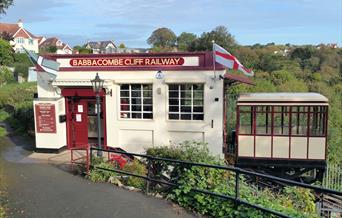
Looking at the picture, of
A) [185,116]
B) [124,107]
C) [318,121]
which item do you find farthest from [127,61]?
→ [318,121]

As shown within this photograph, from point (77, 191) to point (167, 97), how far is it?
5869 millimetres

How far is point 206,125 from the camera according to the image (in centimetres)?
1323

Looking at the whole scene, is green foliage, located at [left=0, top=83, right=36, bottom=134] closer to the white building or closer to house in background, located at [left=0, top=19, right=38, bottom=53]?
the white building

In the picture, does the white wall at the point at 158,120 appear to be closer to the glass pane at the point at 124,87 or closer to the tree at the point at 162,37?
→ the glass pane at the point at 124,87

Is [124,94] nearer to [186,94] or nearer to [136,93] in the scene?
[136,93]

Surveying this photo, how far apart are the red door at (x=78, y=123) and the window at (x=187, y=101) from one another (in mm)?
3446

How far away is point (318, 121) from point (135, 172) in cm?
761

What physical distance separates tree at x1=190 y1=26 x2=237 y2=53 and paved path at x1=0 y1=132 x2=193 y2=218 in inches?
1548

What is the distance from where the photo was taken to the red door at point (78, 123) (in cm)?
1433

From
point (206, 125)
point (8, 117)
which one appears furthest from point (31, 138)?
point (206, 125)

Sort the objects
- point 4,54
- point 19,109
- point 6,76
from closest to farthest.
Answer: point 19,109
point 6,76
point 4,54

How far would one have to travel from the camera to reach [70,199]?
7891 millimetres

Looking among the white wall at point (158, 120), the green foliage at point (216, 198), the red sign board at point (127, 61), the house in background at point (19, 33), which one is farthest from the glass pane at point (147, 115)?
the house in background at point (19, 33)

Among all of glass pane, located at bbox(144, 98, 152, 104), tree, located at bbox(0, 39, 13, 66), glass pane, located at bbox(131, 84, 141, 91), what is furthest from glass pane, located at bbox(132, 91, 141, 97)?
tree, located at bbox(0, 39, 13, 66)
